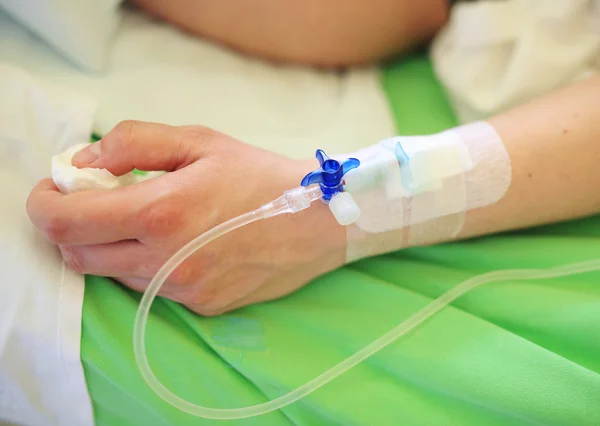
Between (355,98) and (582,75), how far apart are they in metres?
0.36

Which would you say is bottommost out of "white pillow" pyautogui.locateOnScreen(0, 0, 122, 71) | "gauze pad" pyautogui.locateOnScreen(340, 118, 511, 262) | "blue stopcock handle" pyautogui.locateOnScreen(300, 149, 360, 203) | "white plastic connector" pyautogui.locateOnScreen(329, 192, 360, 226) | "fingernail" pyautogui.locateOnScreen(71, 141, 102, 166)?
"fingernail" pyautogui.locateOnScreen(71, 141, 102, 166)

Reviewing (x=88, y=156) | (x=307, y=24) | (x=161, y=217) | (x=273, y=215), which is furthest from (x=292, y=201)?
(x=307, y=24)

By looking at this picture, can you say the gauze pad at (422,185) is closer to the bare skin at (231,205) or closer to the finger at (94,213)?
the bare skin at (231,205)

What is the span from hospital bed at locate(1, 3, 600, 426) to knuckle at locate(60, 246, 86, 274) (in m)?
0.03

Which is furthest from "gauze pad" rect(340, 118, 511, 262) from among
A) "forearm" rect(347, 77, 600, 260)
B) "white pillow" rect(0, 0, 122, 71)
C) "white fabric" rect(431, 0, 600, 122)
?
"white pillow" rect(0, 0, 122, 71)

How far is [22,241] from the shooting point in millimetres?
658

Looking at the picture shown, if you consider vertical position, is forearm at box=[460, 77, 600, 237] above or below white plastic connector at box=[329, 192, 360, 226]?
above

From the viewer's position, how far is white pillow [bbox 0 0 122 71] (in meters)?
0.83

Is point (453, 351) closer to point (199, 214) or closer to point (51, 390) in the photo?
point (199, 214)

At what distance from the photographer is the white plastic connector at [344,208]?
596 millimetres

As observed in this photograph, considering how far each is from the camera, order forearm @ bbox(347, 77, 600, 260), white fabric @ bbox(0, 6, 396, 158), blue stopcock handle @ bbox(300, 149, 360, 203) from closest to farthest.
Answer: blue stopcock handle @ bbox(300, 149, 360, 203) → forearm @ bbox(347, 77, 600, 260) → white fabric @ bbox(0, 6, 396, 158)

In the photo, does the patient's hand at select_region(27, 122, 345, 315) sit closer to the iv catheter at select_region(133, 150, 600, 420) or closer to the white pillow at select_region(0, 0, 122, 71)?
the iv catheter at select_region(133, 150, 600, 420)

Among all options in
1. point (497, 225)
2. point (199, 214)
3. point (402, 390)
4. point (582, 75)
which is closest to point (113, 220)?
point (199, 214)

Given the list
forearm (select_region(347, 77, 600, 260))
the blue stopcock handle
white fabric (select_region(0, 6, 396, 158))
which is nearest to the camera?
the blue stopcock handle
